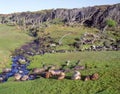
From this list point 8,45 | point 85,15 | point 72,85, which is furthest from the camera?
point 85,15

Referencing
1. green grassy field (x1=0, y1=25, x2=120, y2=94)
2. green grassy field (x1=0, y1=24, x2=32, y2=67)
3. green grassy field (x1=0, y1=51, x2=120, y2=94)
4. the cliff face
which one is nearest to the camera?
green grassy field (x1=0, y1=51, x2=120, y2=94)

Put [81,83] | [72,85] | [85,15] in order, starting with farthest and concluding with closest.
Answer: [85,15]
[81,83]
[72,85]

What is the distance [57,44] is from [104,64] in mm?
38460

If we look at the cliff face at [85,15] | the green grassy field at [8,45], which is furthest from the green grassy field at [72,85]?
the cliff face at [85,15]

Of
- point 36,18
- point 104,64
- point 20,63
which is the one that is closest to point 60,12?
point 36,18

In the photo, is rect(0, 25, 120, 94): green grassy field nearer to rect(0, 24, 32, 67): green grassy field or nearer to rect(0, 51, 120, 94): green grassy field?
rect(0, 51, 120, 94): green grassy field

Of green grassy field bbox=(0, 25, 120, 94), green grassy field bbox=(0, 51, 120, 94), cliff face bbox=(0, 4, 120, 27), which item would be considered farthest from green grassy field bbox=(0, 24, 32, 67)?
cliff face bbox=(0, 4, 120, 27)

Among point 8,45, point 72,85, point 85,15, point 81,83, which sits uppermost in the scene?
point 81,83

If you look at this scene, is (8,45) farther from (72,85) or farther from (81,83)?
(81,83)

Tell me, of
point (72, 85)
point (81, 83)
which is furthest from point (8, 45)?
point (81, 83)

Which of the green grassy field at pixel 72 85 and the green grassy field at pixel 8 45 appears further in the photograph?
the green grassy field at pixel 8 45

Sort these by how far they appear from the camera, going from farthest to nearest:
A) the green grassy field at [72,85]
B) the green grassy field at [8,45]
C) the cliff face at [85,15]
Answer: the cliff face at [85,15] → the green grassy field at [8,45] → the green grassy field at [72,85]

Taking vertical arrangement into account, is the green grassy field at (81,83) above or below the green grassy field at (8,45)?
above

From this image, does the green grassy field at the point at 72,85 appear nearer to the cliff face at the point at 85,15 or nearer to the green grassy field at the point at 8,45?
the green grassy field at the point at 8,45
